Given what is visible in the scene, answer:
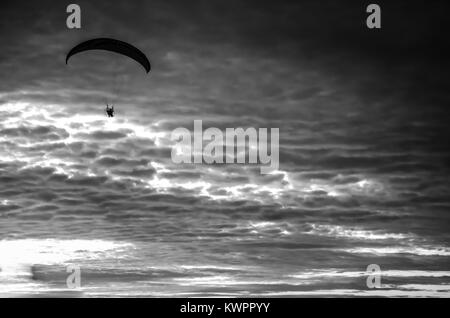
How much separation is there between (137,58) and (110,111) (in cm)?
513

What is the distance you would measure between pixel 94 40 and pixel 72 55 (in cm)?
264

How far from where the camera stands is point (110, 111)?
40.6m
